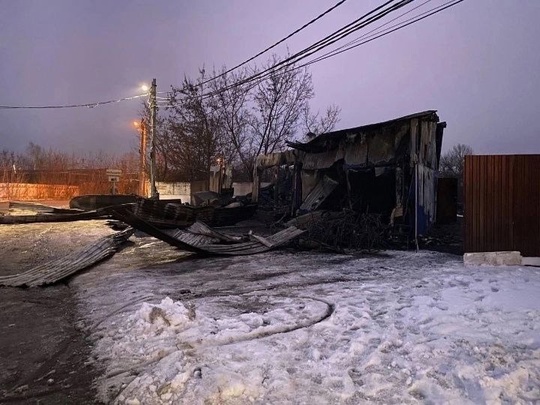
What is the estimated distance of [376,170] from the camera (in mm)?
11797

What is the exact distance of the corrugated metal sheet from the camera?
13.8 meters

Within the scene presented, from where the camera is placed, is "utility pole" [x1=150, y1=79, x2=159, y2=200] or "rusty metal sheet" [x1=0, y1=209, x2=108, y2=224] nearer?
"rusty metal sheet" [x1=0, y1=209, x2=108, y2=224]

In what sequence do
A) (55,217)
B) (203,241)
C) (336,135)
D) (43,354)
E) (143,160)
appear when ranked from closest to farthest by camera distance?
(43,354)
(203,241)
(55,217)
(336,135)
(143,160)

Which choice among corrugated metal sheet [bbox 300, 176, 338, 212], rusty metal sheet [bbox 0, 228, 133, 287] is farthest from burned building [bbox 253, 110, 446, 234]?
rusty metal sheet [bbox 0, 228, 133, 287]

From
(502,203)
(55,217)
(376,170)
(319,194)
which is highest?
(376,170)

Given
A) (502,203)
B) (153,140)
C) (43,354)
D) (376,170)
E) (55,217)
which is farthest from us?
(153,140)

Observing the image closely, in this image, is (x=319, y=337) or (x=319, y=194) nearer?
(x=319, y=337)

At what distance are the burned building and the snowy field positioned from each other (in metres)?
4.39

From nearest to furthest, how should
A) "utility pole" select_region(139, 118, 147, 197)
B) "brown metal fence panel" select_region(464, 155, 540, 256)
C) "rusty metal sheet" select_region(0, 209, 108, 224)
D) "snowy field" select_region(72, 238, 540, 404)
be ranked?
"snowy field" select_region(72, 238, 540, 404), "rusty metal sheet" select_region(0, 209, 108, 224), "brown metal fence panel" select_region(464, 155, 540, 256), "utility pole" select_region(139, 118, 147, 197)

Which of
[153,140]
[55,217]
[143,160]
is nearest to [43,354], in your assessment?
[55,217]

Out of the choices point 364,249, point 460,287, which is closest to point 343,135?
point 364,249

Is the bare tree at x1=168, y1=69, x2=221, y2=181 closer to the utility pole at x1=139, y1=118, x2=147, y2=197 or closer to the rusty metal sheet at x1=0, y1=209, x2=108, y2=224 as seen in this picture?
the utility pole at x1=139, y1=118, x2=147, y2=197

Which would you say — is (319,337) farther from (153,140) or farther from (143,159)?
(143,159)

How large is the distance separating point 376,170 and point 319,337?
867 centimetres
